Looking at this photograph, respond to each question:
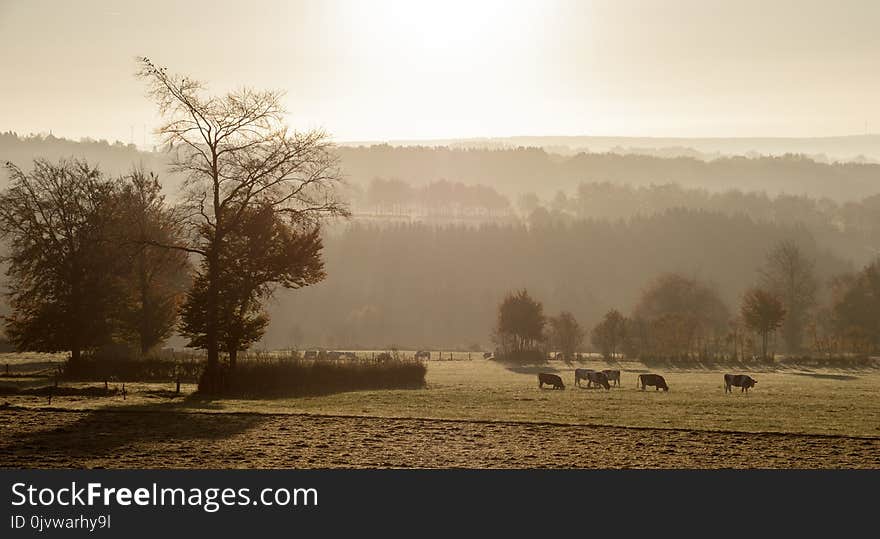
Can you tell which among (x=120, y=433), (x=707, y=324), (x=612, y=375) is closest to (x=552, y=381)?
(x=612, y=375)

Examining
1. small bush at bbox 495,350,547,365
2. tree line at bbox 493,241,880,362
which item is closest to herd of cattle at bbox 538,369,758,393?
small bush at bbox 495,350,547,365

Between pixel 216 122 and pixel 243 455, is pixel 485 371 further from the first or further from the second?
pixel 243 455

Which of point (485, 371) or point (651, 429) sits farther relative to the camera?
point (485, 371)

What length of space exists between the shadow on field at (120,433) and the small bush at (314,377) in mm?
8273

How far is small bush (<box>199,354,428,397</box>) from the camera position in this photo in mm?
40344

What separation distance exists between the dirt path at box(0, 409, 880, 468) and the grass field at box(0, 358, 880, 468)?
0.17 ft

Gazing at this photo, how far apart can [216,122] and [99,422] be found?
51.5 ft

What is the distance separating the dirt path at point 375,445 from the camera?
70.0 feet

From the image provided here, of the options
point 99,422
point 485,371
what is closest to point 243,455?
point 99,422

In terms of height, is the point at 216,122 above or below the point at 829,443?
above

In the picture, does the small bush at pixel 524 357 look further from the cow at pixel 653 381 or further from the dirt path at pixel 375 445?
the dirt path at pixel 375 445

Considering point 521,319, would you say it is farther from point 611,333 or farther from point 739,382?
point 739,382

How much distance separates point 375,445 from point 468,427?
506 centimetres

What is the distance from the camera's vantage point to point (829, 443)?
82.7 ft
